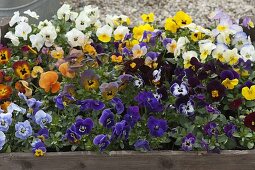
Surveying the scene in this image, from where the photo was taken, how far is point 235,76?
271cm

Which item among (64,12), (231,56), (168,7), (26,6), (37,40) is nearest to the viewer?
(231,56)

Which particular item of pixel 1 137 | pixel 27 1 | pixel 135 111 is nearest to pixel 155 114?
pixel 135 111

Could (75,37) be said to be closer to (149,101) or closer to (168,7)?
(149,101)

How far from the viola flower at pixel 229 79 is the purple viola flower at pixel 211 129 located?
235 millimetres

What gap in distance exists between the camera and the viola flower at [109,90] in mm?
2615

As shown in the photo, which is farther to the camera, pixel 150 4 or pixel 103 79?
pixel 150 4

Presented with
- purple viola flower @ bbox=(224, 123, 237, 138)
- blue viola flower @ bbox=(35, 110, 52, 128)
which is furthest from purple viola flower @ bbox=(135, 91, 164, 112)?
blue viola flower @ bbox=(35, 110, 52, 128)

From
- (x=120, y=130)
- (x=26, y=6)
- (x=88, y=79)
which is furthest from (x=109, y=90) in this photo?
(x=26, y=6)

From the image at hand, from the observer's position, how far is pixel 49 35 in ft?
10.0

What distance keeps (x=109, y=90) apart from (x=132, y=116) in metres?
0.17

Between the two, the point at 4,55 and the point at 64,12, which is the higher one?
the point at 64,12

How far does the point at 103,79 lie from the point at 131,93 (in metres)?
0.16

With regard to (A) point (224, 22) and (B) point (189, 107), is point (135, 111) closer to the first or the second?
(B) point (189, 107)

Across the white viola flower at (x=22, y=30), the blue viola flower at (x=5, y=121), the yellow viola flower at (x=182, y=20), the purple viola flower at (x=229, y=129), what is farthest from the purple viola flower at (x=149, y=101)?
the white viola flower at (x=22, y=30)
